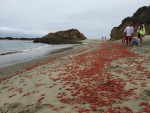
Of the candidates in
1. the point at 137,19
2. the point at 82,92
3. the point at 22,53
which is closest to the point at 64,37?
the point at 137,19

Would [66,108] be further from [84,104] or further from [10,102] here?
[10,102]

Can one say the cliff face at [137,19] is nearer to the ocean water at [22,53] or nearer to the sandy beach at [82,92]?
the ocean water at [22,53]

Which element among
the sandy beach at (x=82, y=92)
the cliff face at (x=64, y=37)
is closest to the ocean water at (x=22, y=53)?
the sandy beach at (x=82, y=92)

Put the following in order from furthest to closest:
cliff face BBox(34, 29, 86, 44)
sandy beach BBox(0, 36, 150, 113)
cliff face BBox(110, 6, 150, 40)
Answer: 1. cliff face BBox(34, 29, 86, 44)
2. cliff face BBox(110, 6, 150, 40)
3. sandy beach BBox(0, 36, 150, 113)

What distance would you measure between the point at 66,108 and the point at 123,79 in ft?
13.9

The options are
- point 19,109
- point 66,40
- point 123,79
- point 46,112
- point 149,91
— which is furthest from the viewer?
point 66,40

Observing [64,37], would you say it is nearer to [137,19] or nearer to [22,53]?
[137,19]

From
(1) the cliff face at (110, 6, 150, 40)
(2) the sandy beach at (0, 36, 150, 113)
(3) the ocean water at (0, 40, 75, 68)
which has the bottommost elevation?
(3) the ocean water at (0, 40, 75, 68)

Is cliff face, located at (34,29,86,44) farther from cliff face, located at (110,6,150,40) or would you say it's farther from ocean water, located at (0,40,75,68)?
ocean water, located at (0,40,75,68)

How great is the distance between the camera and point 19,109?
9086 mm

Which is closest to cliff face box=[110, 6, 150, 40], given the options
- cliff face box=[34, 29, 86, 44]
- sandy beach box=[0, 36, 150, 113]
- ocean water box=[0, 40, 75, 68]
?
ocean water box=[0, 40, 75, 68]

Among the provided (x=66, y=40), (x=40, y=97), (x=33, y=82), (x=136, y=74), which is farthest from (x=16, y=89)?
(x=66, y=40)

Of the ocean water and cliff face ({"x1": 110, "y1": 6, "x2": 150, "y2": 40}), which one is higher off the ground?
Answer: cliff face ({"x1": 110, "y1": 6, "x2": 150, "y2": 40})

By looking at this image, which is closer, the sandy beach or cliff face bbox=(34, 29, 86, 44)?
the sandy beach
